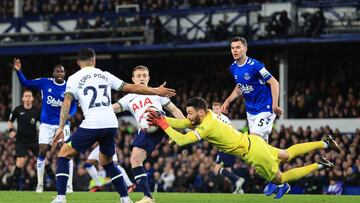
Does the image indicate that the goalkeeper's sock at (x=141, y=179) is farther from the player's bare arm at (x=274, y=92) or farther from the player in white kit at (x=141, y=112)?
the player's bare arm at (x=274, y=92)

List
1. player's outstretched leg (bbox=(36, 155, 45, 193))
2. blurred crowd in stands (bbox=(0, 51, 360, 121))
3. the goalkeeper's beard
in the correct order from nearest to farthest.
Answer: the goalkeeper's beard → player's outstretched leg (bbox=(36, 155, 45, 193)) → blurred crowd in stands (bbox=(0, 51, 360, 121))

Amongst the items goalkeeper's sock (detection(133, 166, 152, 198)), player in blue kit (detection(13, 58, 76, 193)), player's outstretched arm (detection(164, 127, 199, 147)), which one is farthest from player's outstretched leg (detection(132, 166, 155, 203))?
player in blue kit (detection(13, 58, 76, 193))

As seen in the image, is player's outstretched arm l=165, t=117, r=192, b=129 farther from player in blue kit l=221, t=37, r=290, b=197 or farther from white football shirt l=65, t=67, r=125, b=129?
player in blue kit l=221, t=37, r=290, b=197

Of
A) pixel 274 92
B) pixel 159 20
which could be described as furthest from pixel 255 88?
pixel 159 20

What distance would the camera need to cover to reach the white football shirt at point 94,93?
14.6 meters

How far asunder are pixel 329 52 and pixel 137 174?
19744mm

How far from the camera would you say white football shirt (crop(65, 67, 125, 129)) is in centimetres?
1459

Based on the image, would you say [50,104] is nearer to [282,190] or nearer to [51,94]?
[51,94]

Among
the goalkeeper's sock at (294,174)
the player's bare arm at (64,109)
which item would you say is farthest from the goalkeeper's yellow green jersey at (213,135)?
the player's bare arm at (64,109)

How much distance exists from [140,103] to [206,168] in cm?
1316

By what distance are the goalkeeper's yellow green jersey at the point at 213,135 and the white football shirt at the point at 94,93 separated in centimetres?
A: 103

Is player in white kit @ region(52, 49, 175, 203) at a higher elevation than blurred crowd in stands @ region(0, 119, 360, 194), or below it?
higher

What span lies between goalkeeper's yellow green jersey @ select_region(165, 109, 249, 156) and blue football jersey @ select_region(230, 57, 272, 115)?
227cm

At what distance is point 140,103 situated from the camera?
649 inches
